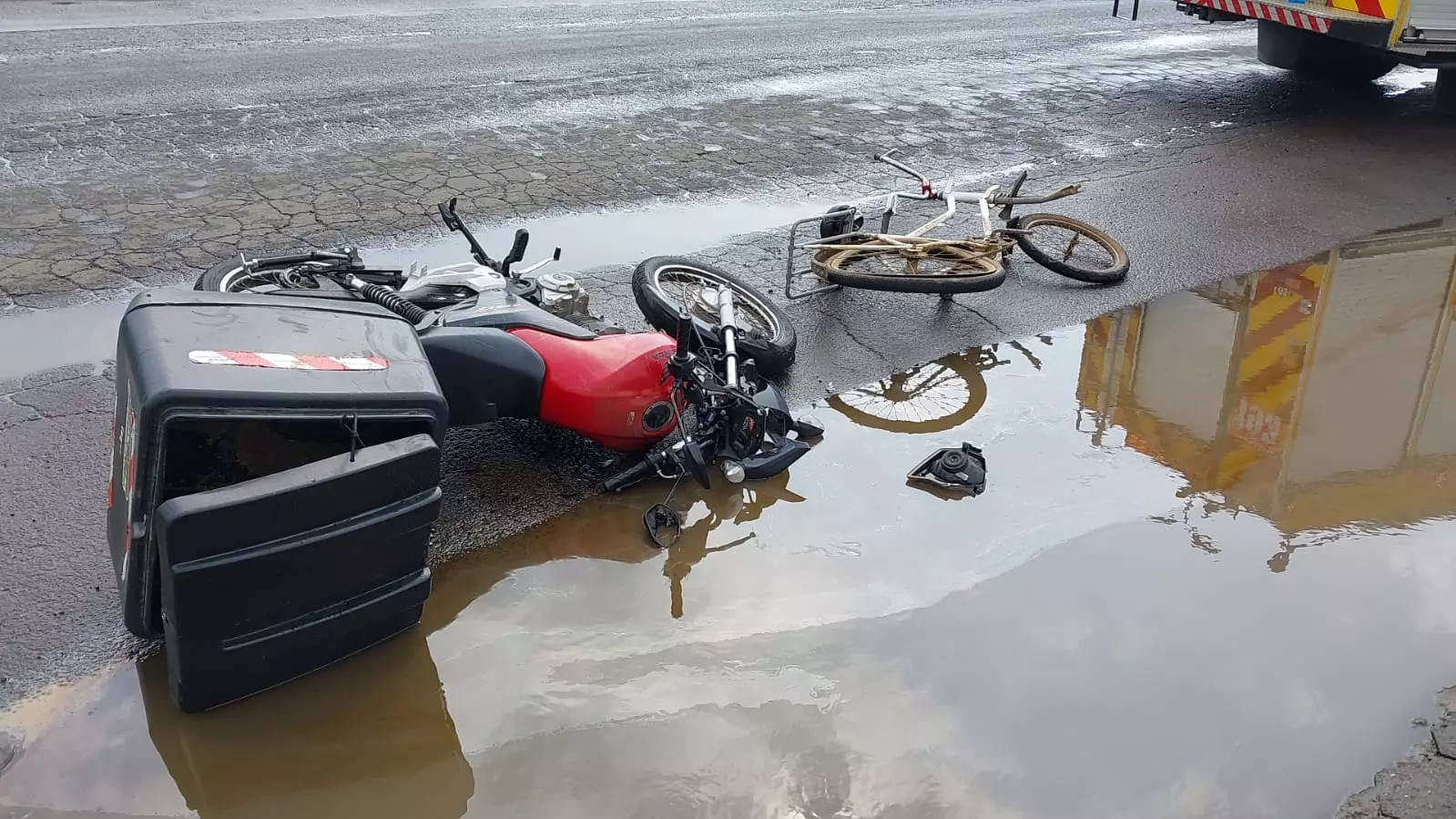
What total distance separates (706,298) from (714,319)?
0.11m

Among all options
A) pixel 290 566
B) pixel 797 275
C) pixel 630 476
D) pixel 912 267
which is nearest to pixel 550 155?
pixel 797 275

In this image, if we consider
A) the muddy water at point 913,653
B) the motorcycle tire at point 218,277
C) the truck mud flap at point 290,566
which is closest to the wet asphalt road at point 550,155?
the muddy water at point 913,653

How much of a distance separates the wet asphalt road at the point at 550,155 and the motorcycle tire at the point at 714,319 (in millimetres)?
252

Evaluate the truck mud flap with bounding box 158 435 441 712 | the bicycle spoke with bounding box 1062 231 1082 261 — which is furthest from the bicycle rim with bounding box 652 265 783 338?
the bicycle spoke with bounding box 1062 231 1082 261

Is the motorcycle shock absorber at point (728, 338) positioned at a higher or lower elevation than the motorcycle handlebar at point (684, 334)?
lower

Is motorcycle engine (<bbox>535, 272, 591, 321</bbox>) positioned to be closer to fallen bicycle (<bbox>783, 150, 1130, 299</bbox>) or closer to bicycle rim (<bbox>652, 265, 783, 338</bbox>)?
bicycle rim (<bbox>652, 265, 783, 338</bbox>)

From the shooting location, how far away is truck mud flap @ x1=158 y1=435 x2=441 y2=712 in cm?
279

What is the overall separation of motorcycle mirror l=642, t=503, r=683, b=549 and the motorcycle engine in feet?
3.61

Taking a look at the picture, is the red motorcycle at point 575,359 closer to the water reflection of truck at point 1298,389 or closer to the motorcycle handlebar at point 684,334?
the motorcycle handlebar at point 684,334

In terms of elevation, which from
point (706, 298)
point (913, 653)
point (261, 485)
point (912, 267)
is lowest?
point (913, 653)

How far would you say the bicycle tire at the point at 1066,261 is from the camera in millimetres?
6738

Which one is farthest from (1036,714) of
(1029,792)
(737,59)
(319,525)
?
(737,59)

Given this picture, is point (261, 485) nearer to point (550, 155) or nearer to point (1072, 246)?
point (1072, 246)

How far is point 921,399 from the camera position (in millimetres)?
5398
